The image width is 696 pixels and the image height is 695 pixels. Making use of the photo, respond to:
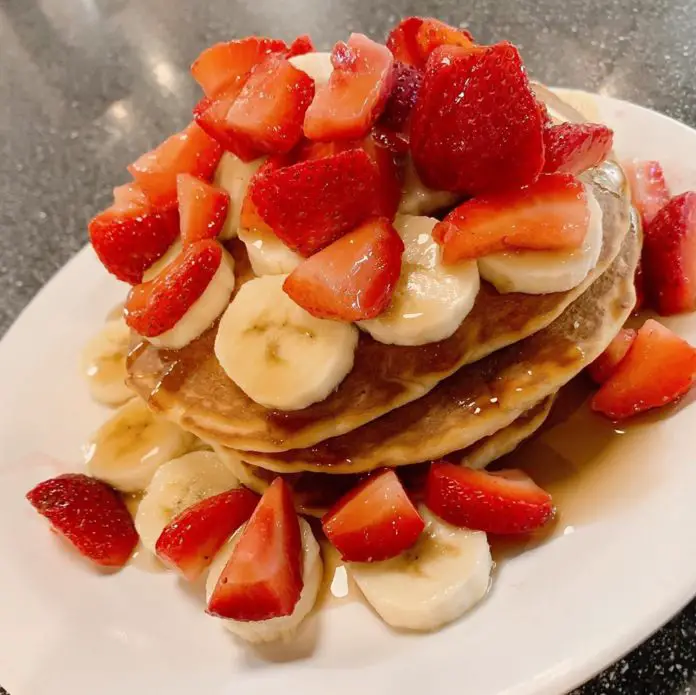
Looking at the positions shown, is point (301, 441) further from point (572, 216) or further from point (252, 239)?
point (572, 216)

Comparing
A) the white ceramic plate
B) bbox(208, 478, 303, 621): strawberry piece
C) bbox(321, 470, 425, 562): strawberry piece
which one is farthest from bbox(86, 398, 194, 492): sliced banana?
bbox(321, 470, 425, 562): strawberry piece

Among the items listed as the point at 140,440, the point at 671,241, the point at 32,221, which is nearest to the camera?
the point at 671,241

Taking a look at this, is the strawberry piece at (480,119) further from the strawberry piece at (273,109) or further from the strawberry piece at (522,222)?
the strawberry piece at (273,109)

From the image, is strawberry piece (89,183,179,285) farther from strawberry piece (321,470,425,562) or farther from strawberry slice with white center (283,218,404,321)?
strawberry piece (321,470,425,562)

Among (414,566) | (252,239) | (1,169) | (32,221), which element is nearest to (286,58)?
(252,239)

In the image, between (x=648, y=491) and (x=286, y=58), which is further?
(x=286, y=58)
